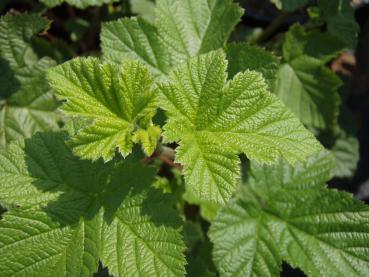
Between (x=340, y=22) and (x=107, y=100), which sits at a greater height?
(x=340, y=22)

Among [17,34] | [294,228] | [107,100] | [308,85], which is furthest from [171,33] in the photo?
[294,228]

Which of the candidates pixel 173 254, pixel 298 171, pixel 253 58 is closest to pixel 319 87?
pixel 298 171

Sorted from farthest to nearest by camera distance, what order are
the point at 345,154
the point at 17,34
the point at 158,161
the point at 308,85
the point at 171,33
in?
the point at 345,154, the point at 308,85, the point at 158,161, the point at 17,34, the point at 171,33

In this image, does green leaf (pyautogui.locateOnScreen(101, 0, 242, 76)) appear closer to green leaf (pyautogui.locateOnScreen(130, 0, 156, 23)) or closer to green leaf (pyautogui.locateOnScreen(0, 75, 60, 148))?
green leaf (pyautogui.locateOnScreen(0, 75, 60, 148))

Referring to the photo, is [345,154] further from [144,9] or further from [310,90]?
[144,9]

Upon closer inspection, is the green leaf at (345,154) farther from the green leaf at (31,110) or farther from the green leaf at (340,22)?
the green leaf at (31,110)

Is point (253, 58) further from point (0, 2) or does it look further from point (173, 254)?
point (0, 2)
